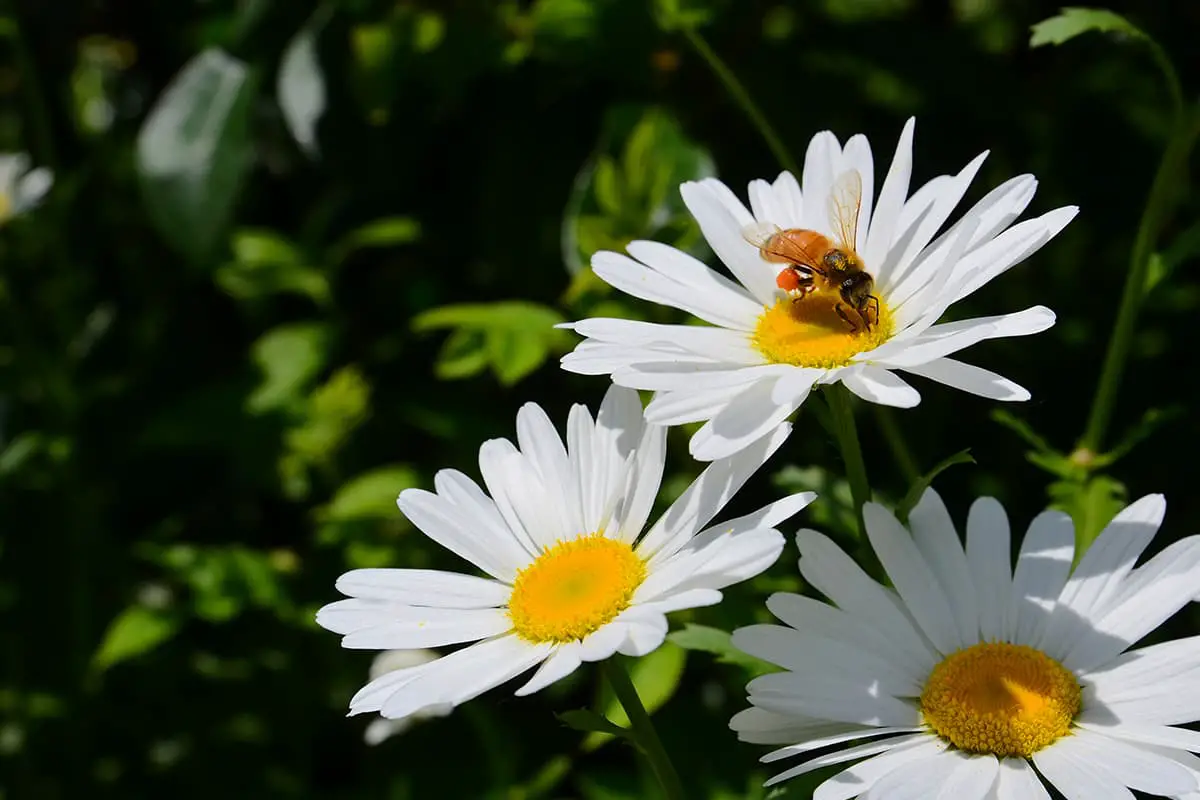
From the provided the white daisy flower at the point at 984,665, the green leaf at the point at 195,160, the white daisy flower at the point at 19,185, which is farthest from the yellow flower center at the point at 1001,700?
the white daisy flower at the point at 19,185

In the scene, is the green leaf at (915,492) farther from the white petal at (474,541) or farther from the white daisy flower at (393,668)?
the white daisy flower at (393,668)

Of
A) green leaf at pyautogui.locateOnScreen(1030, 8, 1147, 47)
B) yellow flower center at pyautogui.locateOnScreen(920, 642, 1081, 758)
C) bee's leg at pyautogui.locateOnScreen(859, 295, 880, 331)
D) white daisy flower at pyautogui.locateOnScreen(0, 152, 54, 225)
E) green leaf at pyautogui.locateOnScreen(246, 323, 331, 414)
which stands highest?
green leaf at pyautogui.locateOnScreen(1030, 8, 1147, 47)

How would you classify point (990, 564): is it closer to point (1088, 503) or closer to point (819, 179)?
point (1088, 503)

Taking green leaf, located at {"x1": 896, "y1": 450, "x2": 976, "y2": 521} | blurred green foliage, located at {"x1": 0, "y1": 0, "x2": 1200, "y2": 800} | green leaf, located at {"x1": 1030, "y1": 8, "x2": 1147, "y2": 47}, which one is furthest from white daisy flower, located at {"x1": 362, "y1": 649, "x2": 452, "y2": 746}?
green leaf, located at {"x1": 1030, "y1": 8, "x2": 1147, "y2": 47}

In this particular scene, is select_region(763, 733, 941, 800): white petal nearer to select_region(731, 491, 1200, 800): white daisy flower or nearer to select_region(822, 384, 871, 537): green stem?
select_region(731, 491, 1200, 800): white daisy flower

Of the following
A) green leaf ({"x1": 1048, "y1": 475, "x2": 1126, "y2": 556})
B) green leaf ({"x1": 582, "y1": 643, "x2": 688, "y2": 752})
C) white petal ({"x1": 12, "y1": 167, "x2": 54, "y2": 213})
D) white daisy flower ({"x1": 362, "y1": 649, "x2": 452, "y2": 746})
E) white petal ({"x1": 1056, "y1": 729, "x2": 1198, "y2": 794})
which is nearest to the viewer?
white petal ({"x1": 1056, "y1": 729, "x2": 1198, "y2": 794})

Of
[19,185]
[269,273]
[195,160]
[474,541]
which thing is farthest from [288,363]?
[474,541]

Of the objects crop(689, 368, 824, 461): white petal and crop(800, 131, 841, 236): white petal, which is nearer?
crop(689, 368, 824, 461): white petal
